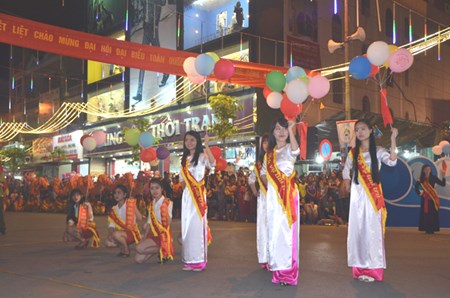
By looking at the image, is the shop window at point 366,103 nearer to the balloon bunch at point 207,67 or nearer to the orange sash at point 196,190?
the balloon bunch at point 207,67

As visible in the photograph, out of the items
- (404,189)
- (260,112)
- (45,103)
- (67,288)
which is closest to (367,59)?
(404,189)

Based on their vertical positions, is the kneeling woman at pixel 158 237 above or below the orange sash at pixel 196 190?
below

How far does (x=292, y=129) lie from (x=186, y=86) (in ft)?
72.6

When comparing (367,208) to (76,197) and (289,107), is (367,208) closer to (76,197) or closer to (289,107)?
(289,107)

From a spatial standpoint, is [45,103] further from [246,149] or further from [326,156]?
[326,156]

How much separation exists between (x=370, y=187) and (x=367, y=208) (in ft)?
0.80

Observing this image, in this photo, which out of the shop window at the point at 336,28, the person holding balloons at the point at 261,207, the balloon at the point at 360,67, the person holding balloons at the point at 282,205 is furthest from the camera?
the shop window at the point at 336,28

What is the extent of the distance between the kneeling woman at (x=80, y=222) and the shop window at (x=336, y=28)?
2166 cm

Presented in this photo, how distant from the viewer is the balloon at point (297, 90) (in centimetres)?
920

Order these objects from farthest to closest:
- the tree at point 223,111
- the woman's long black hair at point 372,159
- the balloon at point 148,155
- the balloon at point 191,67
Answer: the tree at point 223,111 < the balloon at point 148,155 < the balloon at point 191,67 < the woman's long black hair at point 372,159

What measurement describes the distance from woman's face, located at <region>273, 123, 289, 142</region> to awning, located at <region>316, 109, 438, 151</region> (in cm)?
1474

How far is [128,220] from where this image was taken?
25.8 feet

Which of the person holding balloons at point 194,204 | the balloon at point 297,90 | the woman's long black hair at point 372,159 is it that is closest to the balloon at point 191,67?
the balloon at point 297,90

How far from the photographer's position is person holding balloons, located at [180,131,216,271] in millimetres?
6363
